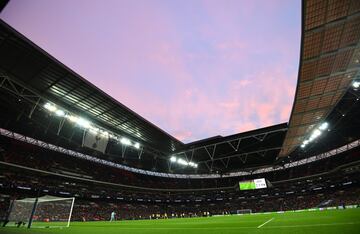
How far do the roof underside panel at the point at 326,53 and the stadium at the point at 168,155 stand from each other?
0.06m

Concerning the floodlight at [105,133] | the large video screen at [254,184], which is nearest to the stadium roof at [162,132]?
the floodlight at [105,133]

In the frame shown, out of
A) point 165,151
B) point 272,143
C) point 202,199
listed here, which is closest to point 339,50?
point 272,143

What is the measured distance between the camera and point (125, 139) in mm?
25969

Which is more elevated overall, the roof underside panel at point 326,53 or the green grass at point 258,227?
the roof underside panel at point 326,53

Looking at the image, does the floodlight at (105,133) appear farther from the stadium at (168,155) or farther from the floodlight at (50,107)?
the floodlight at (50,107)

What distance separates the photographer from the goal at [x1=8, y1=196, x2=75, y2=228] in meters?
17.2

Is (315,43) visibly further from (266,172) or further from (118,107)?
(266,172)

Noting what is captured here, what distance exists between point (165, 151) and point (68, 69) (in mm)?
18996

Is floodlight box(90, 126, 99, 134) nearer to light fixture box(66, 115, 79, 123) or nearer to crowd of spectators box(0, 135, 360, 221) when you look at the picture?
light fixture box(66, 115, 79, 123)

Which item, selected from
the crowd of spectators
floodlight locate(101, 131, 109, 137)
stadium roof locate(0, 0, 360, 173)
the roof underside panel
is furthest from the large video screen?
floodlight locate(101, 131, 109, 137)

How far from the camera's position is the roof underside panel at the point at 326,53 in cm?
882

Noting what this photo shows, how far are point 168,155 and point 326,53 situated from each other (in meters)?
25.2

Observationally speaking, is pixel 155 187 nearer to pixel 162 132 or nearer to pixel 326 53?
pixel 162 132

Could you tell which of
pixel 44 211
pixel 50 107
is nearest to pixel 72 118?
pixel 50 107
